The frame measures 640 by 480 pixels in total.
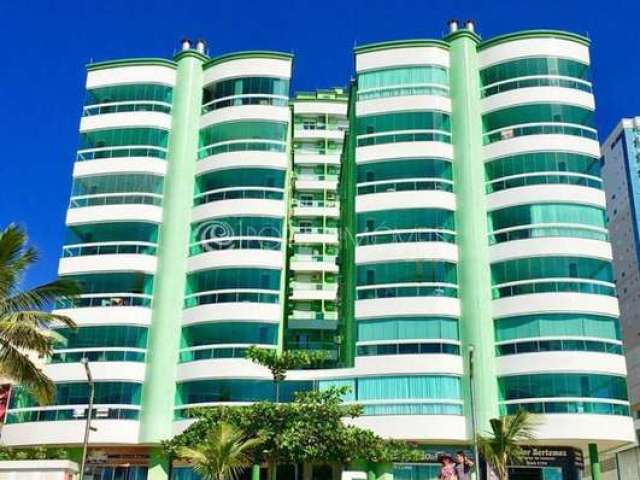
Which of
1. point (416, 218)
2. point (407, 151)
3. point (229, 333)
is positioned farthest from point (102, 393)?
point (407, 151)

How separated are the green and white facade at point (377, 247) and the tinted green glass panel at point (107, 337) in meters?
0.13

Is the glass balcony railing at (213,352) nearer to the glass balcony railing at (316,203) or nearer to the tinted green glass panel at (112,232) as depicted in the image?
the tinted green glass panel at (112,232)

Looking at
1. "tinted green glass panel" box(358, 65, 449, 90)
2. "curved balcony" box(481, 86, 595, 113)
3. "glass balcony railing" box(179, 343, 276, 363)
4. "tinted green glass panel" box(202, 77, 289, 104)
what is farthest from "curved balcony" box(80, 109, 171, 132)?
"curved balcony" box(481, 86, 595, 113)

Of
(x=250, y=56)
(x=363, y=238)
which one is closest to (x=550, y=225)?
(x=363, y=238)

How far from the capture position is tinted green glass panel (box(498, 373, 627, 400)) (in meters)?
44.5

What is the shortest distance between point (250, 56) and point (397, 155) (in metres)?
13.1

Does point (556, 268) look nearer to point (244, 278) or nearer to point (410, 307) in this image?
point (410, 307)

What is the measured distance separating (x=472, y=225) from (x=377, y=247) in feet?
20.4

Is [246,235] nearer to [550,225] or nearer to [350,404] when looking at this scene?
[350,404]

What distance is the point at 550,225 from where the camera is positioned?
4819cm

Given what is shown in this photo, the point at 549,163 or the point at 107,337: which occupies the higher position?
the point at 549,163

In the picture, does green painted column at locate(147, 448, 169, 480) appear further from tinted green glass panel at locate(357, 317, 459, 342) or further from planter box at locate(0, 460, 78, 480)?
tinted green glass panel at locate(357, 317, 459, 342)

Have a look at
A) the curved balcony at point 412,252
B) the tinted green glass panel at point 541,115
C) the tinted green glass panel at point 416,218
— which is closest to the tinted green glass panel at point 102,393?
the curved balcony at point 412,252

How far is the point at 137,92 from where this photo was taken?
5641 cm
